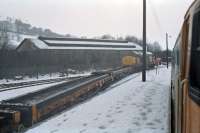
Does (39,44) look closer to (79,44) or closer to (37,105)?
(79,44)

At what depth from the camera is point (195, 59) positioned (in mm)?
3084

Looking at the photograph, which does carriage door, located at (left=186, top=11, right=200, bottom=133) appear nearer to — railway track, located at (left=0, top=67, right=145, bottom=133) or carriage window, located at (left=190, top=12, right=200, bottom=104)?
carriage window, located at (left=190, top=12, right=200, bottom=104)

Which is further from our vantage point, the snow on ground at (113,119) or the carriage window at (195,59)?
the snow on ground at (113,119)

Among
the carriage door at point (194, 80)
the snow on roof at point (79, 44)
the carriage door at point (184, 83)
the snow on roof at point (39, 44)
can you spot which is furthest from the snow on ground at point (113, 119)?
the snow on roof at point (79, 44)

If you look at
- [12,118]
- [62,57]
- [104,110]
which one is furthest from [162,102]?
[62,57]

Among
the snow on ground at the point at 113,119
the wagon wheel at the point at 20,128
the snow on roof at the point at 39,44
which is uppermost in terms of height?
the snow on roof at the point at 39,44

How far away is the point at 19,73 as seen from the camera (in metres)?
50.2

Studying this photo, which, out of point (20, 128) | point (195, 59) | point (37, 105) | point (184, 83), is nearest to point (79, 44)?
point (37, 105)

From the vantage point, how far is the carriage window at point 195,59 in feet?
9.60

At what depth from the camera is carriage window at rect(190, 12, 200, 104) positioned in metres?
2.93

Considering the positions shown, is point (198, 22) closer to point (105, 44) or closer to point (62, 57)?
point (62, 57)

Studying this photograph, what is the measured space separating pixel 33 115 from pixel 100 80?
14.1 metres

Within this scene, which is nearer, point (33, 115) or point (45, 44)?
point (33, 115)

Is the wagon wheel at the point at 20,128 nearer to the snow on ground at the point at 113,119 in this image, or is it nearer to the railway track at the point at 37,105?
the railway track at the point at 37,105
